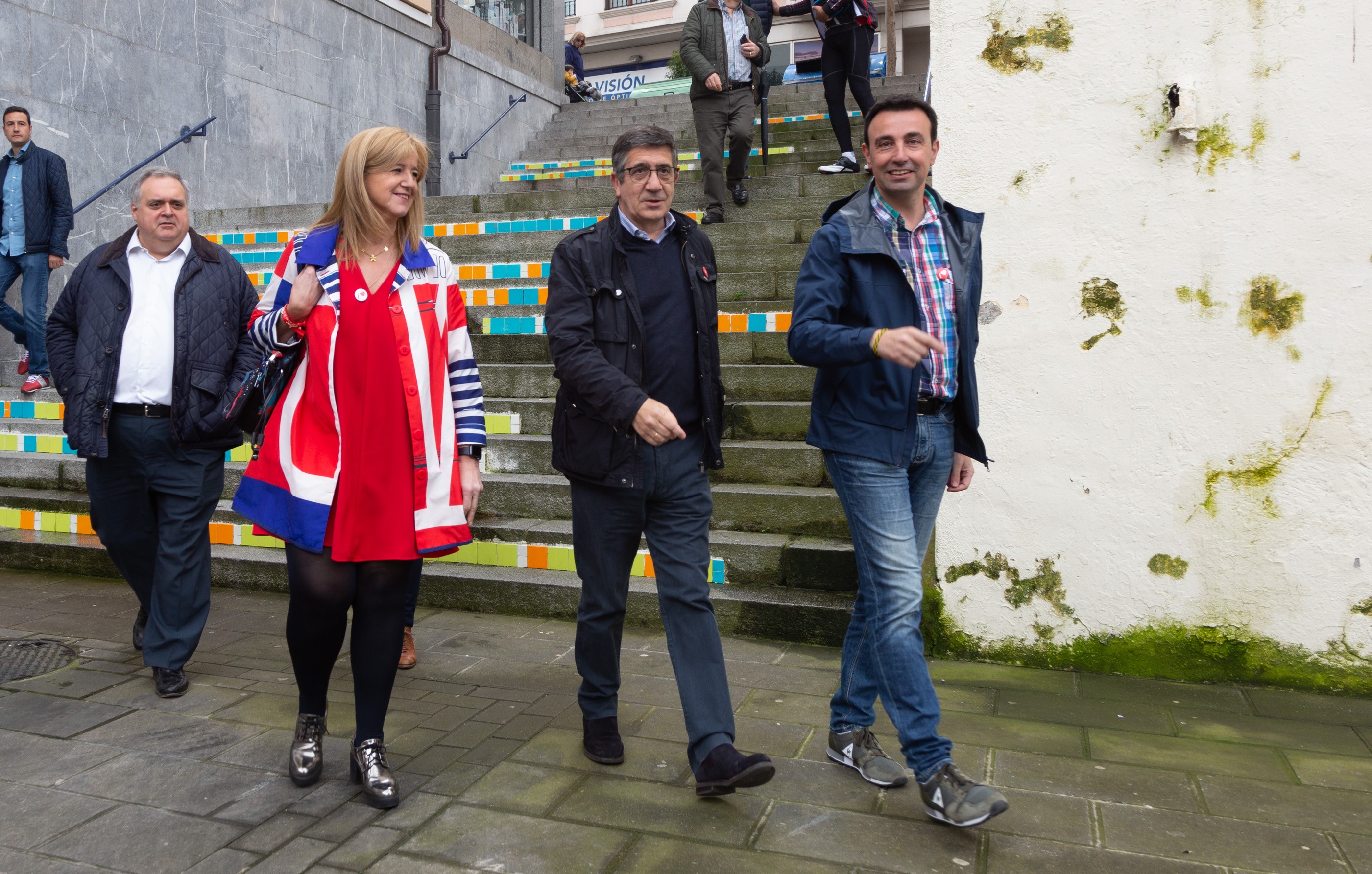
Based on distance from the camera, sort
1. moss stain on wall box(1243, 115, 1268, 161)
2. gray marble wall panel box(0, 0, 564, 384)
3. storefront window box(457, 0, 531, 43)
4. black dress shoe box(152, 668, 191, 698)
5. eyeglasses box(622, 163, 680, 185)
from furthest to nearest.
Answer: storefront window box(457, 0, 531, 43) < gray marble wall panel box(0, 0, 564, 384) < moss stain on wall box(1243, 115, 1268, 161) < black dress shoe box(152, 668, 191, 698) < eyeglasses box(622, 163, 680, 185)

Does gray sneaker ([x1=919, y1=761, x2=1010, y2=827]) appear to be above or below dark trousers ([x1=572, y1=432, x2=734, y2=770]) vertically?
below

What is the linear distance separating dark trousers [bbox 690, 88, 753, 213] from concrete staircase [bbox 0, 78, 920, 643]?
0.89ft

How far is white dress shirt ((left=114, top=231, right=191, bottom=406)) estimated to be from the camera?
4.19m

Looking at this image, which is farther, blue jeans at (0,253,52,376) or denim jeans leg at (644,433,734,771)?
blue jeans at (0,253,52,376)

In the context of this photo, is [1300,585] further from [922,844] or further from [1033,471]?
[922,844]

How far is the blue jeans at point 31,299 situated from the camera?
7.91 m

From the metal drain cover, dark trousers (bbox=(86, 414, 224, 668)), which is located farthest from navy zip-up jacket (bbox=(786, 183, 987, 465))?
the metal drain cover

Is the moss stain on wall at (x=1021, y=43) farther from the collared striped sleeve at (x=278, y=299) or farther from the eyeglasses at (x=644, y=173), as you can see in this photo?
the collared striped sleeve at (x=278, y=299)

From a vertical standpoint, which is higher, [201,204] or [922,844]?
[201,204]

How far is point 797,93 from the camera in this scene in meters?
13.8

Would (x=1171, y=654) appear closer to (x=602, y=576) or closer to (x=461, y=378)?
(x=602, y=576)

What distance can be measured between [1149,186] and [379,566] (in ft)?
10.6

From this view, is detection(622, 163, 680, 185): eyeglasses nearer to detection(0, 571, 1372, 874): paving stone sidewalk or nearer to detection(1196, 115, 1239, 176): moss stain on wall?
detection(0, 571, 1372, 874): paving stone sidewalk

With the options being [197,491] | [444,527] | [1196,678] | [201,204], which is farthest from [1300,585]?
[201,204]
